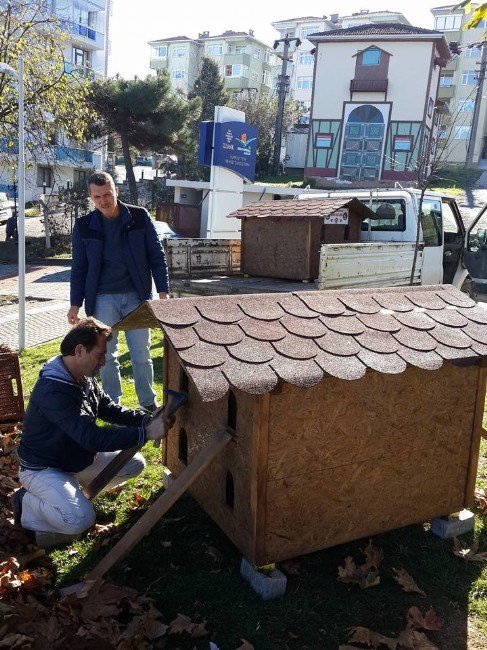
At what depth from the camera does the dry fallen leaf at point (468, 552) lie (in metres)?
3.24

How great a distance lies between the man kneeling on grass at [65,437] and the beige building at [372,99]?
35.1 metres

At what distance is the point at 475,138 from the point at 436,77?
863 cm

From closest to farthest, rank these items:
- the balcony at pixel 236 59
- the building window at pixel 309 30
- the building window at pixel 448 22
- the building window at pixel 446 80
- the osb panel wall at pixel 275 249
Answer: the osb panel wall at pixel 275 249
the building window at pixel 446 80
the building window at pixel 448 22
the building window at pixel 309 30
the balcony at pixel 236 59

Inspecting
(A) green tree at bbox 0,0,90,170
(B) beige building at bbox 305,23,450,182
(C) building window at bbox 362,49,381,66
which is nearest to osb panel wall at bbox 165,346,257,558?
(A) green tree at bbox 0,0,90,170

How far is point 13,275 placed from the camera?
16.4 metres

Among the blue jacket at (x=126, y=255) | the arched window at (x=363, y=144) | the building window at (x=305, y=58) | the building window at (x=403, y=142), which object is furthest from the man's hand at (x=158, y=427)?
the building window at (x=305, y=58)

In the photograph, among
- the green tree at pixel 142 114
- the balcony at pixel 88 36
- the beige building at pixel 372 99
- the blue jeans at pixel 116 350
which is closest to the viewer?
the blue jeans at pixel 116 350

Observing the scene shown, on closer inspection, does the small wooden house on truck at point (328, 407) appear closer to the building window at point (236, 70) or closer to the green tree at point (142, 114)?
the green tree at point (142, 114)

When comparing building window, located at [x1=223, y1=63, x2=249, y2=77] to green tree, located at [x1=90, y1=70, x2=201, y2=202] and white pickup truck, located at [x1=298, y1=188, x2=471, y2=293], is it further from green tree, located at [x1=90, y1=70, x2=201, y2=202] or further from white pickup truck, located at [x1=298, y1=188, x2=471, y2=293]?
white pickup truck, located at [x1=298, y1=188, x2=471, y2=293]

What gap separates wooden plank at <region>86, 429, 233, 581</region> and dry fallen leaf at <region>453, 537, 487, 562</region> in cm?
152

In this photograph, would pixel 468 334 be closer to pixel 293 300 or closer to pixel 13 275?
pixel 293 300

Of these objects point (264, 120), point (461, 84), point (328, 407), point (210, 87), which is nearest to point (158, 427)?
point (328, 407)

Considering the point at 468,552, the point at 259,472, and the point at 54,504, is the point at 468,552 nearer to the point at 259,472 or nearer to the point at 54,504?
the point at 259,472

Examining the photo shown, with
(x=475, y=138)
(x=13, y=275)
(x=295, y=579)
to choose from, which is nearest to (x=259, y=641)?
(x=295, y=579)
